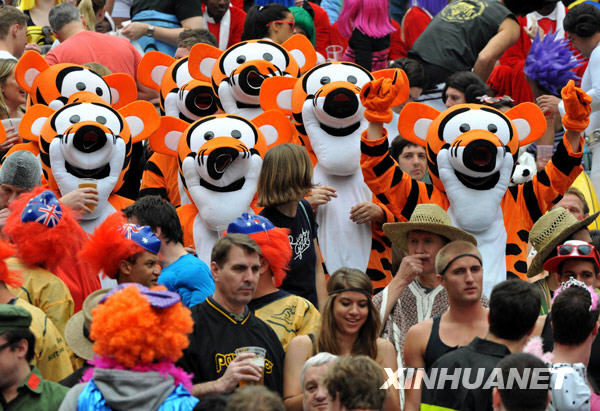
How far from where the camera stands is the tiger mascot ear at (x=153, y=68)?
831cm

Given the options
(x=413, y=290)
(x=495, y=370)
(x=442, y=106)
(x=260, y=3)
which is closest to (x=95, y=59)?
(x=260, y=3)

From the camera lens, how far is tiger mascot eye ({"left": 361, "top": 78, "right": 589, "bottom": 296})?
640 centimetres

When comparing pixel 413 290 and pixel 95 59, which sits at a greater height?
pixel 95 59

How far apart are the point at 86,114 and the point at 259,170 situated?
1222mm

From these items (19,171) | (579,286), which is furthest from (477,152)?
(19,171)

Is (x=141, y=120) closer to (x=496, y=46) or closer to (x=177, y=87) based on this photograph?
(x=177, y=87)

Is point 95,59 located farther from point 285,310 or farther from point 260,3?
point 285,310

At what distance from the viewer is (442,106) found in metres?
8.85

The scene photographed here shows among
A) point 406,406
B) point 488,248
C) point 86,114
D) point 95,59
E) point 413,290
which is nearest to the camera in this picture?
point 406,406

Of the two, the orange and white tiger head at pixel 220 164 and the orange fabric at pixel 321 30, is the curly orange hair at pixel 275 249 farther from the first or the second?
the orange fabric at pixel 321 30

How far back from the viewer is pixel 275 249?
5.30m

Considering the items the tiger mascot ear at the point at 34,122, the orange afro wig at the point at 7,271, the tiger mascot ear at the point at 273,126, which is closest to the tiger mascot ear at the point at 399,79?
the tiger mascot ear at the point at 273,126

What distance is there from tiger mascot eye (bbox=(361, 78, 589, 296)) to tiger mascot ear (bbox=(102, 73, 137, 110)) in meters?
2.31

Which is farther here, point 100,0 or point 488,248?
point 100,0
